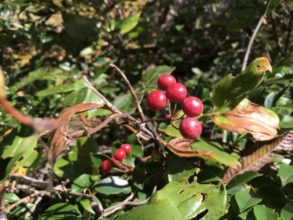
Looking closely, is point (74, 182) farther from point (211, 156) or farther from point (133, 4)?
point (133, 4)

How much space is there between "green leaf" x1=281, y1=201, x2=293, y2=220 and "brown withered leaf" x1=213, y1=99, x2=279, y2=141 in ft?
0.82

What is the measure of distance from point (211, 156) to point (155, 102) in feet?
0.66

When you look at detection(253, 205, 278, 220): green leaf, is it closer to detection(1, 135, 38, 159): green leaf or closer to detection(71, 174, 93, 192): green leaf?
detection(71, 174, 93, 192): green leaf

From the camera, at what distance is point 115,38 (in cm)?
261

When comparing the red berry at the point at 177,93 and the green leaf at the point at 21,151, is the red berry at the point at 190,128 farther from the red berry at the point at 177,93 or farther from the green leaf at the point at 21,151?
the green leaf at the point at 21,151

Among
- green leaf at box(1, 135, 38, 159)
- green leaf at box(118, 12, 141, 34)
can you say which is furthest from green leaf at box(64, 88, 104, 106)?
green leaf at box(118, 12, 141, 34)

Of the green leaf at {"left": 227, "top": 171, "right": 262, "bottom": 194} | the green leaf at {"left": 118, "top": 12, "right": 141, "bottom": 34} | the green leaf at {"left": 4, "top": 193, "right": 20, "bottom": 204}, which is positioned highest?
the green leaf at {"left": 118, "top": 12, "right": 141, "bottom": 34}

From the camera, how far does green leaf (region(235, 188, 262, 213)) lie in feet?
3.84

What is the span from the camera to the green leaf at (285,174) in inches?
47.3

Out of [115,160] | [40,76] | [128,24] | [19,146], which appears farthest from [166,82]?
[128,24]

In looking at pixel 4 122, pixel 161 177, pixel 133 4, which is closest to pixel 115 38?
pixel 133 4

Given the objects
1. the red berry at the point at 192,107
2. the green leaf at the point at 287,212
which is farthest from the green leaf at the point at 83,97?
the green leaf at the point at 287,212

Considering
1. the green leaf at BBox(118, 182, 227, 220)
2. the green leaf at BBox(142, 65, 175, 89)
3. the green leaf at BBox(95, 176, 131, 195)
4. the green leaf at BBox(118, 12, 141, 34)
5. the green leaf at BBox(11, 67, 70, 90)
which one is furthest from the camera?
the green leaf at BBox(118, 12, 141, 34)

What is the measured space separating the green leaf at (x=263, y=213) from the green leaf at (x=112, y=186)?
0.41 metres
